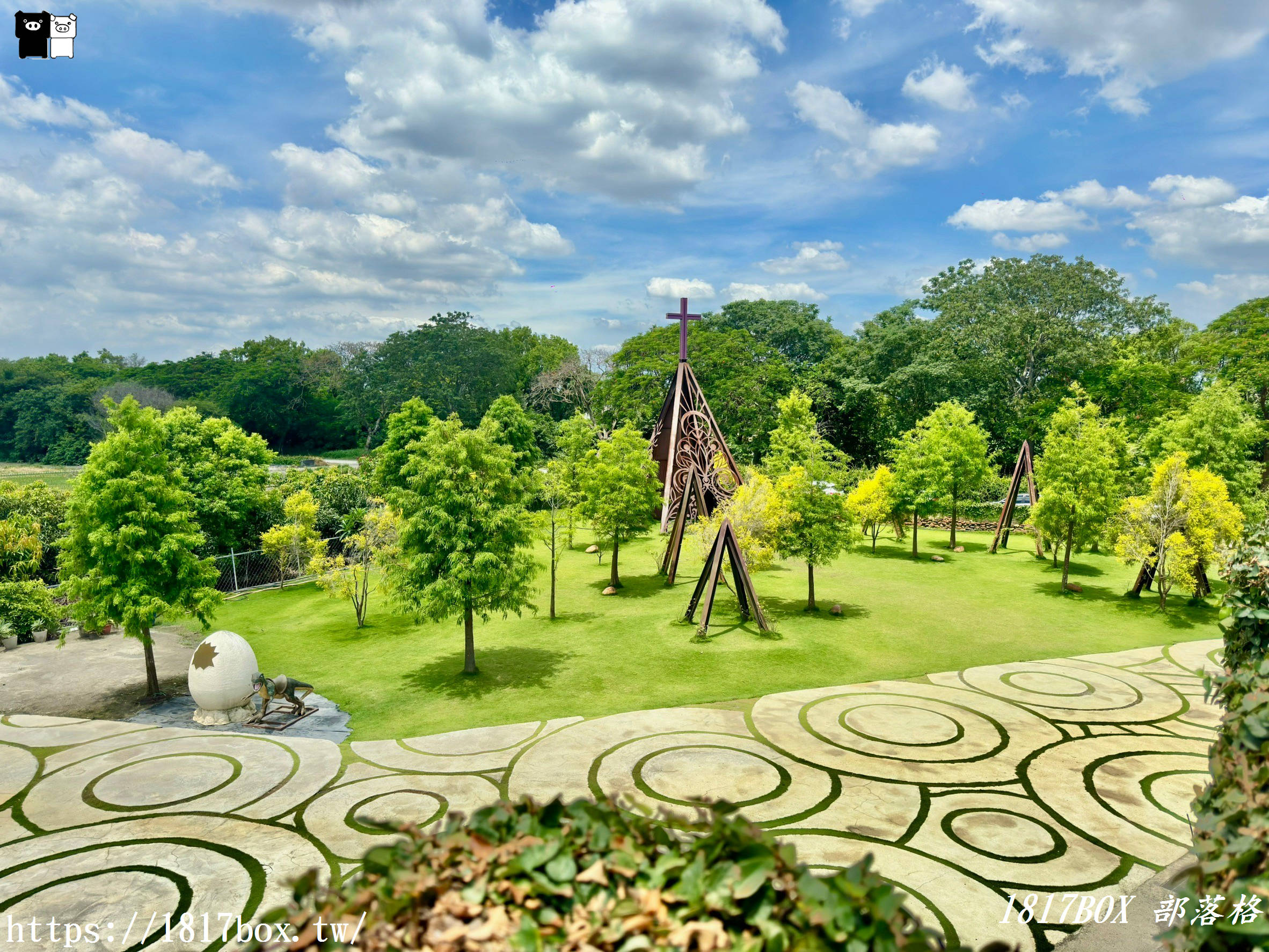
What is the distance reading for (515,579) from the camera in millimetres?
18266

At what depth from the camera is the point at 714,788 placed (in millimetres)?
11859

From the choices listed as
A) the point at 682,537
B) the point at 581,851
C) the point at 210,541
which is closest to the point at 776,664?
the point at 682,537

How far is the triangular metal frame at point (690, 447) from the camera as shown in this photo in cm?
2884

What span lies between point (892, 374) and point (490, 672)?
1565 inches

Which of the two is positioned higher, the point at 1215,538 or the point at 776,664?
the point at 1215,538

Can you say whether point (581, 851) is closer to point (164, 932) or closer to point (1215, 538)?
point (164, 932)

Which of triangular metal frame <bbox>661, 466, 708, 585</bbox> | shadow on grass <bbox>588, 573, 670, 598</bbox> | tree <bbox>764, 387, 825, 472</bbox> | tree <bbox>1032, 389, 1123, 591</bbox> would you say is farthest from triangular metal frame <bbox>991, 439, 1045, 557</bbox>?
shadow on grass <bbox>588, 573, 670, 598</bbox>

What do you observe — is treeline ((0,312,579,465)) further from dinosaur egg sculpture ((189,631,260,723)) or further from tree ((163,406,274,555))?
dinosaur egg sculpture ((189,631,260,723))

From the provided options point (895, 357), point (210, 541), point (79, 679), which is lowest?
point (79, 679)

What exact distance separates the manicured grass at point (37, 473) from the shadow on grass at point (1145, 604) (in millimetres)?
64726

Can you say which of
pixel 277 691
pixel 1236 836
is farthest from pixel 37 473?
pixel 1236 836

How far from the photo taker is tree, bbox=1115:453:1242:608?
72.0ft

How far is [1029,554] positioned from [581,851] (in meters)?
35.2

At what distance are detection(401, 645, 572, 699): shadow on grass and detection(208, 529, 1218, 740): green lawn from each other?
55 mm
